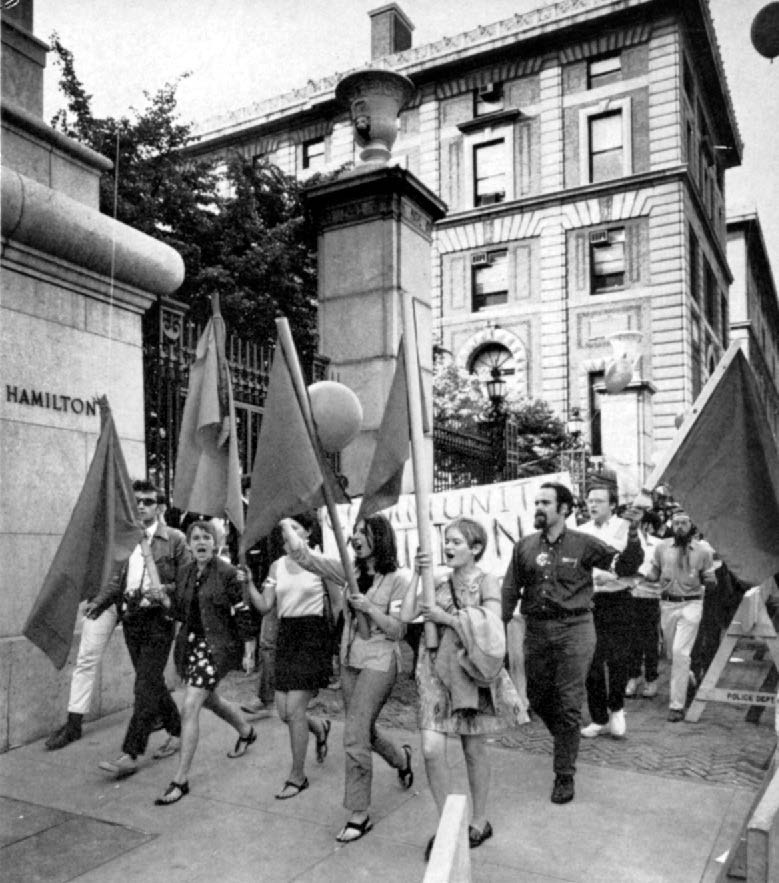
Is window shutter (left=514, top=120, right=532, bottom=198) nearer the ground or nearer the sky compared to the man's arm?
nearer the sky

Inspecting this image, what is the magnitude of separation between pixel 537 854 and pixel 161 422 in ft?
16.9

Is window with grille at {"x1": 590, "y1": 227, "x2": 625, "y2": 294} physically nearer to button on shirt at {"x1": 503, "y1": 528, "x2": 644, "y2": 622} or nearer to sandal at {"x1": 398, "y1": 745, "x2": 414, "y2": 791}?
button on shirt at {"x1": 503, "y1": 528, "x2": 644, "y2": 622}

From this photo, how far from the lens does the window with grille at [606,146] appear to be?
1171 inches

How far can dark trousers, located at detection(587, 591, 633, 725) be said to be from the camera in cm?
646

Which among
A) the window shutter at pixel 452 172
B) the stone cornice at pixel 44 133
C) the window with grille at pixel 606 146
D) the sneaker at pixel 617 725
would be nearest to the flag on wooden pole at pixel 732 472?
the sneaker at pixel 617 725

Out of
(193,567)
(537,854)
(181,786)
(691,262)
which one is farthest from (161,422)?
(691,262)

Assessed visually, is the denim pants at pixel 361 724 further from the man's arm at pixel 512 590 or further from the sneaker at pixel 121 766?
the sneaker at pixel 121 766

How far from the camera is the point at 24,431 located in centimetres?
655

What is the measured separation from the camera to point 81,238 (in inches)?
274

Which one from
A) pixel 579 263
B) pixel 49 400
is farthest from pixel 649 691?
pixel 579 263

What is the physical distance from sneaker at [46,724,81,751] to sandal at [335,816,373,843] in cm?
255

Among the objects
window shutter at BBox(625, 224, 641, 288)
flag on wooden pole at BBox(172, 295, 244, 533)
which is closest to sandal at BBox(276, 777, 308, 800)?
flag on wooden pole at BBox(172, 295, 244, 533)

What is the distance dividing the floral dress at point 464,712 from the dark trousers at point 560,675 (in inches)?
25.8

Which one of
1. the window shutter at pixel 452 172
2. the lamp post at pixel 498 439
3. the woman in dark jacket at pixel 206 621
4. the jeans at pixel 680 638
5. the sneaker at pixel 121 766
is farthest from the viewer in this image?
the window shutter at pixel 452 172
